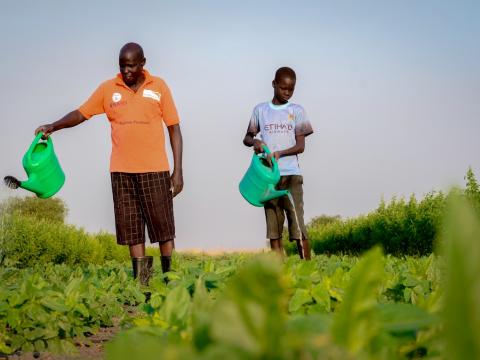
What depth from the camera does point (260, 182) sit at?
668 centimetres

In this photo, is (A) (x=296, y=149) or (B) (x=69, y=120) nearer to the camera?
(B) (x=69, y=120)

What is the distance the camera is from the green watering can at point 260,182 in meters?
6.61

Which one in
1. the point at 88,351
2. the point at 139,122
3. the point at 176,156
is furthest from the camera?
the point at 176,156

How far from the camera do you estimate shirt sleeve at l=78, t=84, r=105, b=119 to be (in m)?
6.10

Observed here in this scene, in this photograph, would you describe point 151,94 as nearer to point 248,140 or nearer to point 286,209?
point 248,140

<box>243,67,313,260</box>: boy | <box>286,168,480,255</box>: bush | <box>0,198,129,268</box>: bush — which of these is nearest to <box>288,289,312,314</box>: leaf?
<box>243,67,313,260</box>: boy

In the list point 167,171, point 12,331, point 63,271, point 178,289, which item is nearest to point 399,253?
point 63,271

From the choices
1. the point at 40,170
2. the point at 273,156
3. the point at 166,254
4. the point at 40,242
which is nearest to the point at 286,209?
the point at 273,156

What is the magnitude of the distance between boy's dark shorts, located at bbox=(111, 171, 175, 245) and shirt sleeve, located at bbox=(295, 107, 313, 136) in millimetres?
1923

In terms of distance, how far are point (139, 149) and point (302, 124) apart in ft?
7.40

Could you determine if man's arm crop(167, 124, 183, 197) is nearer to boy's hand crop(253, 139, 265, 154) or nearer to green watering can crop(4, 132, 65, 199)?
boy's hand crop(253, 139, 265, 154)

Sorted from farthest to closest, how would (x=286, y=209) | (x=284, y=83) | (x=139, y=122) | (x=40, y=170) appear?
(x=286, y=209) → (x=284, y=83) → (x=40, y=170) → (x=139, y=122)

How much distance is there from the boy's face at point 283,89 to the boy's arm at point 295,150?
46 cm

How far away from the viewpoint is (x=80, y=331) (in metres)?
3.70
